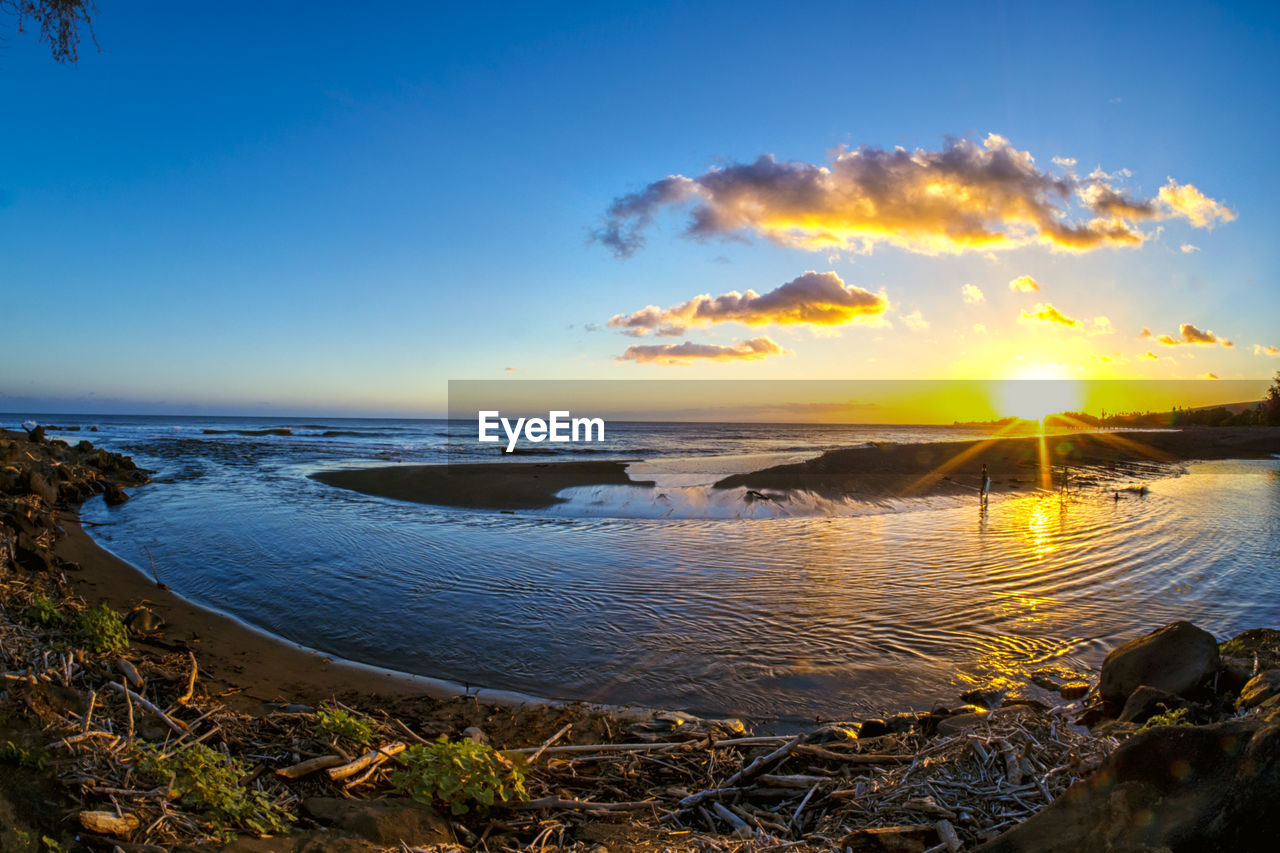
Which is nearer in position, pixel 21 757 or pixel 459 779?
pixel 21 757

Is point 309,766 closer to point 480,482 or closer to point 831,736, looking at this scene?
point 831,736

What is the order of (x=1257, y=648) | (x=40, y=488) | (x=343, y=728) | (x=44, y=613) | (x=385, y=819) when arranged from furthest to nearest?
(x=40, y=488) → (x=44, y=613) → (x=1257, y=648) → (x=343, y=728) → (x=385, y=819)

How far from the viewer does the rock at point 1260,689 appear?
4.17 metres

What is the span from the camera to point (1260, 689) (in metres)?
4.30

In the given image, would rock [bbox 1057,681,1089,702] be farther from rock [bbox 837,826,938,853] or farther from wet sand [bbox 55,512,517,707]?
wet sand [bbox 55,512,517,707]

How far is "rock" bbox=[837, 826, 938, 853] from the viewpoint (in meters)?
3.15

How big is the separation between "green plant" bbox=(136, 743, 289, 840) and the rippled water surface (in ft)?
11.8

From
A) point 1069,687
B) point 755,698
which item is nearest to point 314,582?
point 755,698

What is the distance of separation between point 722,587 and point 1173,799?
8.05 meters

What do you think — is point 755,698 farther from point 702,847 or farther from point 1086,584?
point 1086,584

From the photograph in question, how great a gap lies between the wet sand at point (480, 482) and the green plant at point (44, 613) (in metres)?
13.2

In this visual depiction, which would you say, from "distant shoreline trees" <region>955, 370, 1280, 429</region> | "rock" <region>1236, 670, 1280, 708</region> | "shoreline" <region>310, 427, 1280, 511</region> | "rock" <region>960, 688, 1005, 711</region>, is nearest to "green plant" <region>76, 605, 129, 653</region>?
"rock" <region>960, 688, 1005, 711</region>

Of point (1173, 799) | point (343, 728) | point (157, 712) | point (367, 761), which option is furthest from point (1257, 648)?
point (157, 712)

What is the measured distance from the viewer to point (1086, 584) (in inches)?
411
